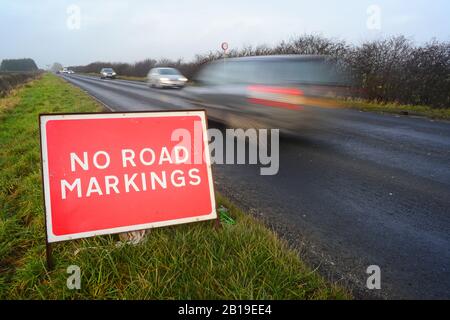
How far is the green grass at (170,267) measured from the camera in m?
2.32

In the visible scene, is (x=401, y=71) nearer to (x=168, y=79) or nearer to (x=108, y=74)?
(x=168, y=79)

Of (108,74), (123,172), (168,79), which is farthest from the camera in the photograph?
(108,74)

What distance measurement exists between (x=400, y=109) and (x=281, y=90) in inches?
314

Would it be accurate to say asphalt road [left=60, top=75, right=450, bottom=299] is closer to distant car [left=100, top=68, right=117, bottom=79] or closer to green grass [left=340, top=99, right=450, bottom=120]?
green grass [left=340, top=99, right=450, bottom=120]

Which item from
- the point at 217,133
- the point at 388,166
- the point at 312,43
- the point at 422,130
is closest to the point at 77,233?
the point at 388,166

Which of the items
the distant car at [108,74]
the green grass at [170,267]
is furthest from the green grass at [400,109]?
the distant car at [108,74]

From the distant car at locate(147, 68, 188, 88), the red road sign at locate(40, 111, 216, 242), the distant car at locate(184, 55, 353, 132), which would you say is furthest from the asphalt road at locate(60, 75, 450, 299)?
the distant car at locate(147, 68, 188, 88)

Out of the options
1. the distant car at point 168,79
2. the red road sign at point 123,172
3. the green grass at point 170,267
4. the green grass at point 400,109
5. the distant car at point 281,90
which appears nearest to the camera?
the green grass at point 170,267

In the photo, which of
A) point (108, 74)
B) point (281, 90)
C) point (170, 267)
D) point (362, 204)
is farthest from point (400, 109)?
point (108, 74)

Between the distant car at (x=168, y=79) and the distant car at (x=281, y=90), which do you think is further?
the distant car at (x=168, y=79)

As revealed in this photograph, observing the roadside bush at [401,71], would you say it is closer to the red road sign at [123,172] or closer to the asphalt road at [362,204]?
the asphalt road at [362,204]

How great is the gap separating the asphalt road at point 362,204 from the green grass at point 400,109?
462 centimetres

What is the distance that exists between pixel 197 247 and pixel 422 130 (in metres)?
8.64

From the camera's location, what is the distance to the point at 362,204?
4160mm
